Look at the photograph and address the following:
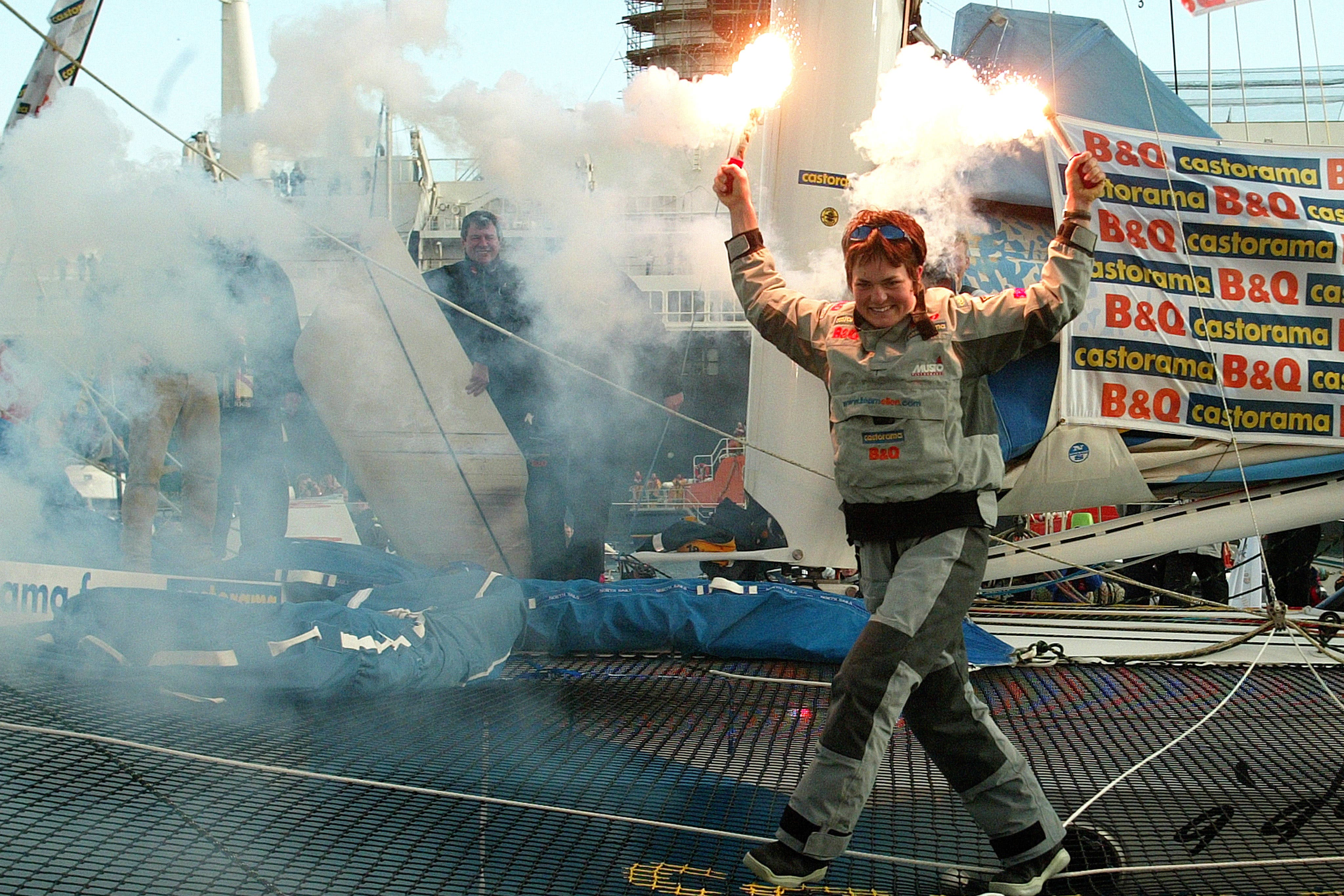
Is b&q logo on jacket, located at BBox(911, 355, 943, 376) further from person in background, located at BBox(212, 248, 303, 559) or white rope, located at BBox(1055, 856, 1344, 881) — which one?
person in background, located at BBox(212, 248, 303, 559)

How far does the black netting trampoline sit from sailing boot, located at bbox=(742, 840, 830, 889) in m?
0.05

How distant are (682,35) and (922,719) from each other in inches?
975

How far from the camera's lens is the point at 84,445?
A: 4828 mm

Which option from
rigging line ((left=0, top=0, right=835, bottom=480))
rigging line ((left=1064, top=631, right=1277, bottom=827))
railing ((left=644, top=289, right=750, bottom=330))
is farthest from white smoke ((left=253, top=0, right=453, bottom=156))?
rigging line ((left=1064, top=631, right=1277, bottom=827))

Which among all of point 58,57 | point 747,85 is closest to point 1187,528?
point 747,85

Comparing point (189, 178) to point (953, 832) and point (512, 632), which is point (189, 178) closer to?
point (512, 632)

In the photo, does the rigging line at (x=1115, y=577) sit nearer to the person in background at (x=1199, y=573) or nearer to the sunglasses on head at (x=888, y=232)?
the person in background at (x=1199, y=573)

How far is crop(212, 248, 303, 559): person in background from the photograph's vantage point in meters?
4.61

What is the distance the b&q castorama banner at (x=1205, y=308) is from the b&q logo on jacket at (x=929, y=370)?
2.59 metres

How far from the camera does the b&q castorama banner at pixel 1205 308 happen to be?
4527 millimetres

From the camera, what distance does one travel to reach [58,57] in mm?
3830

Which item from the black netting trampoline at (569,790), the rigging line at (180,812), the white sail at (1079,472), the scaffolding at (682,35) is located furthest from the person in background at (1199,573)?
the scaffolding at (682,35)

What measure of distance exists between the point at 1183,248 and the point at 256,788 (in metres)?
4.13

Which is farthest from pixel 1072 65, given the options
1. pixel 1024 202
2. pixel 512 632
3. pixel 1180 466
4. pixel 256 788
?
pixel 256 788
